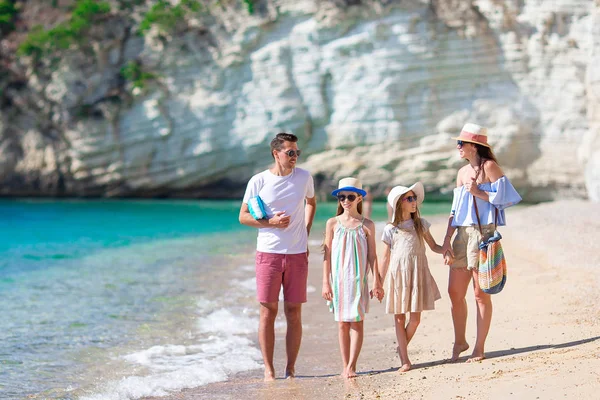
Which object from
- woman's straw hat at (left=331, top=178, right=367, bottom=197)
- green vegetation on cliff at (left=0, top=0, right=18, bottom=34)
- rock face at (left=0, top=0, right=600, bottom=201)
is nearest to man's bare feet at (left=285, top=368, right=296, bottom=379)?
woman's straw hat at (left=331, top=178, right=367, bottom=197)

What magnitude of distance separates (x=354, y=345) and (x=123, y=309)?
13.4 ft

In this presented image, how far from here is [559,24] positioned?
2148 cm

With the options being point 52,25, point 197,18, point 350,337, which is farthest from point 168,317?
point 52,25

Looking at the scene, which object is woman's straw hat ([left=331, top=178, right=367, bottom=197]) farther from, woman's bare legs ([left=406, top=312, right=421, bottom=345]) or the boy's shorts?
woman's bare legs ([left=406, top=312, right=421, bottom=345])

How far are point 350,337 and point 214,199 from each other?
22.5 meters

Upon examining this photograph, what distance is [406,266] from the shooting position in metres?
4.91

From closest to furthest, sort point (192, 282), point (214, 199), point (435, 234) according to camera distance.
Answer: point (192, 282) < point (435, 234) < point (214, 199)

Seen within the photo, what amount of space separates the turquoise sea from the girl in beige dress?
1.34m

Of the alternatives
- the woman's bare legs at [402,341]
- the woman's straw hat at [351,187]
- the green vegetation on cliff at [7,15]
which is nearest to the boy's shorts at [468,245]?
the woman's bare legs at [402,341]

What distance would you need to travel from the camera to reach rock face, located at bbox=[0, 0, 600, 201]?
21984 mm

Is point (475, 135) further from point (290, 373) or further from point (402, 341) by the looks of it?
point (290, 373)

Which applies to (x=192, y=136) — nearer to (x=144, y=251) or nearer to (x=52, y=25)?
(x=52, y=25)

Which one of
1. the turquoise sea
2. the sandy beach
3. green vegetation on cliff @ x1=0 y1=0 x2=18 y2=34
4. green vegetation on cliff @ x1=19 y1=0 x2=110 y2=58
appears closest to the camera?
the sandy beach

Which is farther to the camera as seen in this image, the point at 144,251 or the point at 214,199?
the point at 214,199
